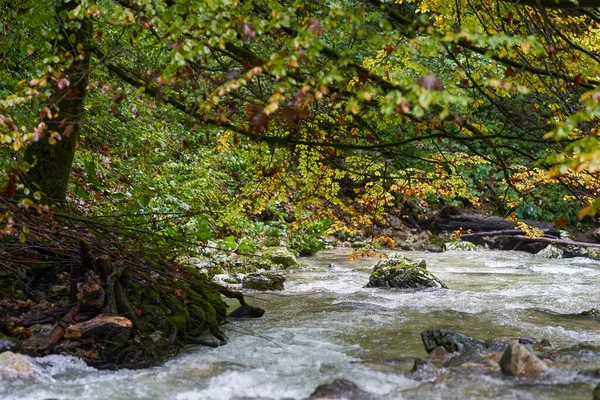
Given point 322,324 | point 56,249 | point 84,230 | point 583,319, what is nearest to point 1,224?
point 56,249

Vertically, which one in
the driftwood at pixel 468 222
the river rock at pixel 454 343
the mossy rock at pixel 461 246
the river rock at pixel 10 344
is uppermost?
the driftwood at pixel 468 222

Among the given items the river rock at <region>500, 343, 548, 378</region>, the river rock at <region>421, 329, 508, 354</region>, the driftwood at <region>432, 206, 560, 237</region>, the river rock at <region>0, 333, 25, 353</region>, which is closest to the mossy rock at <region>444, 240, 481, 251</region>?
the driftwood at <region>432, 206, 560, 237</region>

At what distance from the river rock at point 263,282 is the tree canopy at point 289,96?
1.06 metres

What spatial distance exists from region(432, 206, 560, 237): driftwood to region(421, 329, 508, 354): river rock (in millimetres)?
13188

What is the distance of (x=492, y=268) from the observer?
12.6 metres

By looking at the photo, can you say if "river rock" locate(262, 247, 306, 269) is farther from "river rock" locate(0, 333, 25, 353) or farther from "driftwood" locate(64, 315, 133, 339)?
"river rock" locate(0, 333, 25, 353)

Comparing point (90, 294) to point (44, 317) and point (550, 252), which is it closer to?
point (44, 317)

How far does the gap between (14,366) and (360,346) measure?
3030 mm

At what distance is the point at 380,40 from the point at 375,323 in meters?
4.05

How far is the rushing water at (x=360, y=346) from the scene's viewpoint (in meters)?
3.83

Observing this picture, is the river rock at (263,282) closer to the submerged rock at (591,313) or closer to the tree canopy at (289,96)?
the tree canopy at (289,96)

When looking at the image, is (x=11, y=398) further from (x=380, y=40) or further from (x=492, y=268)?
(x=492, y=268)

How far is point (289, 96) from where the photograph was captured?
395 cm

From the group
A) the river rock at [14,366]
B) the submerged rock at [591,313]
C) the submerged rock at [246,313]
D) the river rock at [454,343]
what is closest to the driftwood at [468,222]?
the submerged rock at [591,313]
